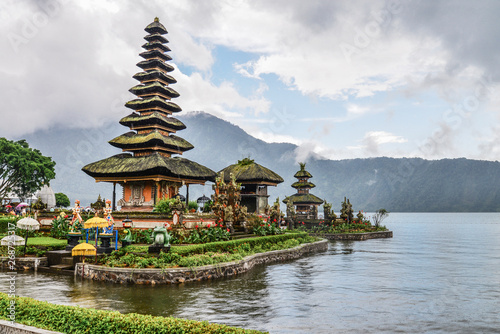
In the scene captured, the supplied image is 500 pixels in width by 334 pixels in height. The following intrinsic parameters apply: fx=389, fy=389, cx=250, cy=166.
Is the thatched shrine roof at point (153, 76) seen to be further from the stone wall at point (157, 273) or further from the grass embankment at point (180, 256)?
the stone wall at point (157, 273)

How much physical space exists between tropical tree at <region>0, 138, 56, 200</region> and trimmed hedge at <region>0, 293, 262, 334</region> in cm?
5502

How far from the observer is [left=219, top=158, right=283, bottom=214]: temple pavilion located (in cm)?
4978

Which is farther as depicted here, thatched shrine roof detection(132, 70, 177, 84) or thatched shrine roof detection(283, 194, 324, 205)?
thatched shrine roof detection(283, 194, 324, 205)

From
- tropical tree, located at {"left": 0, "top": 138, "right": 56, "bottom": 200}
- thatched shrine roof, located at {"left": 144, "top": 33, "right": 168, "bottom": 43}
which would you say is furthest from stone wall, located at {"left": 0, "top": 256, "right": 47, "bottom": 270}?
tropical tree, located at {"left": 0, "top": 138, "right": 56, "bottom": 200}

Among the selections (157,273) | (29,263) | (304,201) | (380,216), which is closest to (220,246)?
(157,273)

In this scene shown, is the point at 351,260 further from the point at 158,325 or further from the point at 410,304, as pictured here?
the point at 158,325

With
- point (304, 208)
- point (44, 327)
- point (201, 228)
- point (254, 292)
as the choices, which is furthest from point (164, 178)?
point (304, 208)

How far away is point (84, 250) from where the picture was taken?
1958 centimetres

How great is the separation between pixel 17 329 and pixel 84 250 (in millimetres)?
11257

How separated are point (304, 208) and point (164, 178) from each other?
43528 mm

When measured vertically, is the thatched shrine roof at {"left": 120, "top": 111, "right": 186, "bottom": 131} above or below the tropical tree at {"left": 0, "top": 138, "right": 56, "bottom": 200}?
above

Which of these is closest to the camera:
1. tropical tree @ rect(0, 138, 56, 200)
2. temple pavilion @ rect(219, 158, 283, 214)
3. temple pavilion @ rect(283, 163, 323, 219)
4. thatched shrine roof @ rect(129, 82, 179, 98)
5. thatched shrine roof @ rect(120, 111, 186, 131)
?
thatched shrine roof @ rect(120, 111, 186, 131)

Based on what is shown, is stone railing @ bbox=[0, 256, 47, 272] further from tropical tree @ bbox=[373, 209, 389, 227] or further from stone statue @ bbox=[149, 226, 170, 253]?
tropical tree @ bbox=[373, 209, 389, 227]

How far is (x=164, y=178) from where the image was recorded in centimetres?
3694
